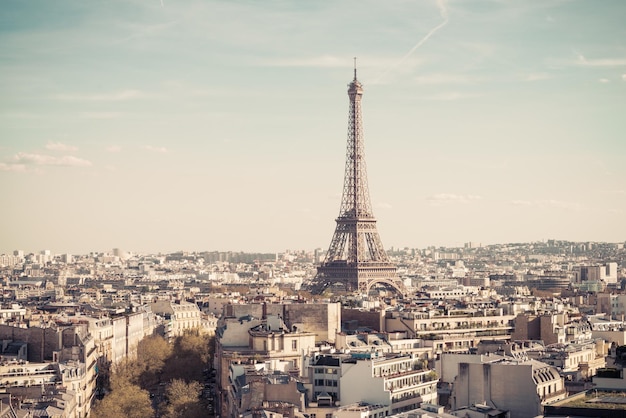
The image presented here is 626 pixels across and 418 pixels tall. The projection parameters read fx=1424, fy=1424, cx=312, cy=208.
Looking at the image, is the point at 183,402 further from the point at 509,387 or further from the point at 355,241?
the point at 355,241

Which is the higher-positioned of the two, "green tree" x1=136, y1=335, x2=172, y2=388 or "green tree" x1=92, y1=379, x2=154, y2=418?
"green tree" x1=136, y1=335, x2=172, y2=388

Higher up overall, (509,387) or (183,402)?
(509,387)

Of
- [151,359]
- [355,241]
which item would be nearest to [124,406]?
[151,359]

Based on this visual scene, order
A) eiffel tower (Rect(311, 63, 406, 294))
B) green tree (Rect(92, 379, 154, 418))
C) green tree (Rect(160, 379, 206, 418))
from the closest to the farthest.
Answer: green tree (Rect(92, 379, 154, 418)), green tree (Rect(160, 379, 206, 418)), eiffel tower (Rect(311, 63, 406, 294))

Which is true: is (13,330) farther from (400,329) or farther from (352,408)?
(352,408)

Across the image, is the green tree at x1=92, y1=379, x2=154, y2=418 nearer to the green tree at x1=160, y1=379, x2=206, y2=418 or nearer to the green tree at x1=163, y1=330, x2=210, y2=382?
the green tree at x1=160, y1=379, x2=206, y2=418

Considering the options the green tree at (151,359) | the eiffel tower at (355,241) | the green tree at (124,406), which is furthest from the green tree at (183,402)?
the eiffel tower at (355,241)

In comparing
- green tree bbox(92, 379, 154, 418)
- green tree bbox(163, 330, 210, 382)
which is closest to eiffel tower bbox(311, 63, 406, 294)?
green tree bbox(163, 330, 210, 382)

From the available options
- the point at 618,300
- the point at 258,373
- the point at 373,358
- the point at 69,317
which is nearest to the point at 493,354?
the point at 373,358
